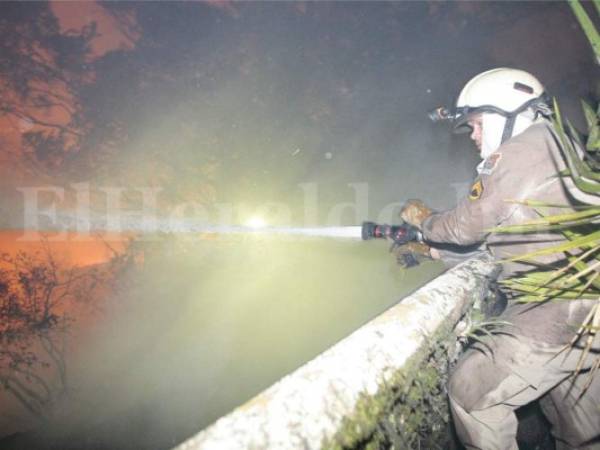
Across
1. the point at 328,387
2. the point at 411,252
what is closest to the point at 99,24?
the point at 411,252

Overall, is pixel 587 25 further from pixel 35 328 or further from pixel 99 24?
pixel 99 24

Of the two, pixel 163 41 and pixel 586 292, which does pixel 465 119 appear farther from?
pixel 163 41

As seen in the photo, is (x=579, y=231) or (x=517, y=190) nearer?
(x=579, y=231)

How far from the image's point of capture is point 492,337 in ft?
6.29

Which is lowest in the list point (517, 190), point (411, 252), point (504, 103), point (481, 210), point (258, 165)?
point (411, 252)

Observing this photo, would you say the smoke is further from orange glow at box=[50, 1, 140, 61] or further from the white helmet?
the white helmet

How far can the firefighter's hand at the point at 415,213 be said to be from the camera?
306cm

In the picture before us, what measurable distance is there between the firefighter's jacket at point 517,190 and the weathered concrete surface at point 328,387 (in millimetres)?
738

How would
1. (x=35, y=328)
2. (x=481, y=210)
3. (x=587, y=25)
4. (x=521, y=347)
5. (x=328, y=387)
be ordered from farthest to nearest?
(x=35, y=328), (x=481, y=210), (x=521, y=347), (x=587, y=25), (x=328, y=387)

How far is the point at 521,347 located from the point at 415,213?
60.5 inches

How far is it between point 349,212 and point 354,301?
→ 16.8 ft

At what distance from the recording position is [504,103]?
234 cm

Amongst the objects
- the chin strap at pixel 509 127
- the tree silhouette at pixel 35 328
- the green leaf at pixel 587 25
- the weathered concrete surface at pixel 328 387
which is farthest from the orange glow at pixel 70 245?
the green leaf at pixel 587 25

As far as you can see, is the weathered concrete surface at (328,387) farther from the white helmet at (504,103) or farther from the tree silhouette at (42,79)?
the tree silhouette at (42,79)
